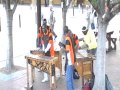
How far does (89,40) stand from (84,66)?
1791mm

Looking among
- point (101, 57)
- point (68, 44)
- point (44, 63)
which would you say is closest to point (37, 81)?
point (44, 63)

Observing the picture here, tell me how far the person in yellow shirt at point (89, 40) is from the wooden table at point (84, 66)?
1.52 meters

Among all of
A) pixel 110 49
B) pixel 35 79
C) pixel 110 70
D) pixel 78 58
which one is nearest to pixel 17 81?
pixel 35 79

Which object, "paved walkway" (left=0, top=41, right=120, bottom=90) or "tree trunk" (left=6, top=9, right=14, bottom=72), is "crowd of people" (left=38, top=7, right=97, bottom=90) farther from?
"tree trunk" (left=6, top=9, right=14, bottom=72)

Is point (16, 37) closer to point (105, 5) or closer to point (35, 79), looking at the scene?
point (35, 79)

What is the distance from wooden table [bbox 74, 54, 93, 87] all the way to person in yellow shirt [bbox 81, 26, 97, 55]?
1522 mm

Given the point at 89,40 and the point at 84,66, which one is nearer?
the point at 84,66

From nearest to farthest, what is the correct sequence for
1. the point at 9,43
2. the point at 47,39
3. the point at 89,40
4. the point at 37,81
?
the point at 47,39
the point at 37,81
the point at 89,40
the point at 9,43

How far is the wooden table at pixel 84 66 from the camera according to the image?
9.88m

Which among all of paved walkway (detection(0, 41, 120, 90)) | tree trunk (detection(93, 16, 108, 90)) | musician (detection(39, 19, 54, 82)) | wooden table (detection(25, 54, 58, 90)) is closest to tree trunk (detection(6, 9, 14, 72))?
paved walkway (detection(0, 41, 120, 90))

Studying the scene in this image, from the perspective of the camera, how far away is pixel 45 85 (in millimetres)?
10797

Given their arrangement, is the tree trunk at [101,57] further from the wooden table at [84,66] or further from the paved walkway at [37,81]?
the paved walkway at [37,81]

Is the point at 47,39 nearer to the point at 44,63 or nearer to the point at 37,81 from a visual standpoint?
the point at 44,63

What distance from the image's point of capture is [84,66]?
10.0 metres
